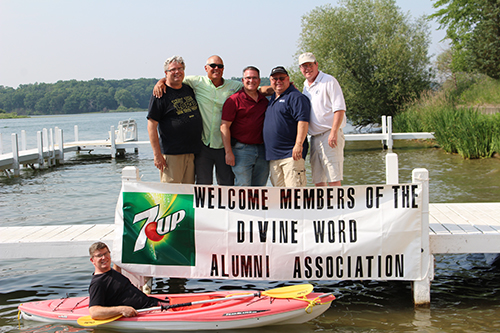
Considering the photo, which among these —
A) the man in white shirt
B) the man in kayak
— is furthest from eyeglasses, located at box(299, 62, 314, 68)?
the man in kayak

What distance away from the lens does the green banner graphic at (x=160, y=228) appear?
531 centimetres

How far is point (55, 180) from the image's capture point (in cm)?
1820

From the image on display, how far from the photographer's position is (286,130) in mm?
5793

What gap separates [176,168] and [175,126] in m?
0.54

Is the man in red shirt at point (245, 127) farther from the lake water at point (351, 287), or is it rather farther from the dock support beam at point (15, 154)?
the dock support beam at point (15, 154)

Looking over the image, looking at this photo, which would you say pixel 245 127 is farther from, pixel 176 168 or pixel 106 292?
pixel 106 292

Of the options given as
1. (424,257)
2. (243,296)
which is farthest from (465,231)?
(243,296)

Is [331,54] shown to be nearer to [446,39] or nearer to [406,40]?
[406,40]

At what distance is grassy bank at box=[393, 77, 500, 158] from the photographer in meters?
18.1

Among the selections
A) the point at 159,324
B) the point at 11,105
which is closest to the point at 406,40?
the point at 159,324

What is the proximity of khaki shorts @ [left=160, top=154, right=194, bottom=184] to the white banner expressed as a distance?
0.78 m

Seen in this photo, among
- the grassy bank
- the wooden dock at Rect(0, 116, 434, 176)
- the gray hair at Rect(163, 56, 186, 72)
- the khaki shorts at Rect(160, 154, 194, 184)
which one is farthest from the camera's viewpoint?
the wooden dock at Rect(0, 116, 434, 176)

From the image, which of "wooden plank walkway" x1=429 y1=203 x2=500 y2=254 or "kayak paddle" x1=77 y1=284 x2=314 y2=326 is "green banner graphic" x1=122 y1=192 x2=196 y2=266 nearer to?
"kayak paddle" x1=77 y1=284 x2=314 y2=326

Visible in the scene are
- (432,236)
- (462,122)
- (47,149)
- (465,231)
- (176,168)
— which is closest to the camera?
(432,236)
